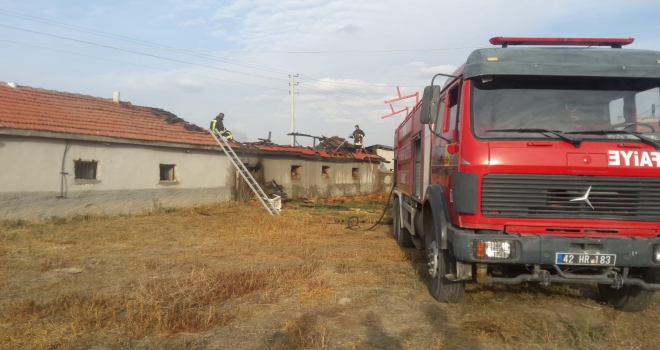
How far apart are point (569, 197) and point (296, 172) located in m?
17.7

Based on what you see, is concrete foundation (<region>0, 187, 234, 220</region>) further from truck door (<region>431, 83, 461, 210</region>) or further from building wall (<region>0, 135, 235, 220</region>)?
truck door (<region>431, 83, 461, 210</region>)

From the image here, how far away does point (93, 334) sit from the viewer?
4793 millimetres

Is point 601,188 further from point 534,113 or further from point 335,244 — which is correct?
point 335,244

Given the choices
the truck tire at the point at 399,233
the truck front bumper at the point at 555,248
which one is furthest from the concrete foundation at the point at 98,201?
the truck front bumper at the point at 555,248

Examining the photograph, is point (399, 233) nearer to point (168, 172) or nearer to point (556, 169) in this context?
point (556, 169)

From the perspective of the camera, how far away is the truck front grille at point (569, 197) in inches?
187

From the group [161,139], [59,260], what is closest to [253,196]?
[161,139]

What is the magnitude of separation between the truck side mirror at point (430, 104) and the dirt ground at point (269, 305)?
7.17 ft

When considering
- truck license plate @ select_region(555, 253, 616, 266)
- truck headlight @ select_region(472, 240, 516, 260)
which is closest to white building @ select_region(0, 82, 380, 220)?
truck headlight @ select_region(472, 240, 516, 260)

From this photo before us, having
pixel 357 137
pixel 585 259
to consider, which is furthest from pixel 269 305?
pixel 357 137

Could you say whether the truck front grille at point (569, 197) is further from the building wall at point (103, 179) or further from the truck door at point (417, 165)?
the building wall at point (103, 179)

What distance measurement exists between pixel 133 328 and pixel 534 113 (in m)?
4.50

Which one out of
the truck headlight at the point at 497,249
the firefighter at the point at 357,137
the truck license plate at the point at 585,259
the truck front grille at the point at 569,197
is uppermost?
the firefighter at the point at 357,137

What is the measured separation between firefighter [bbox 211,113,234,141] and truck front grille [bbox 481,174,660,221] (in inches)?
575
